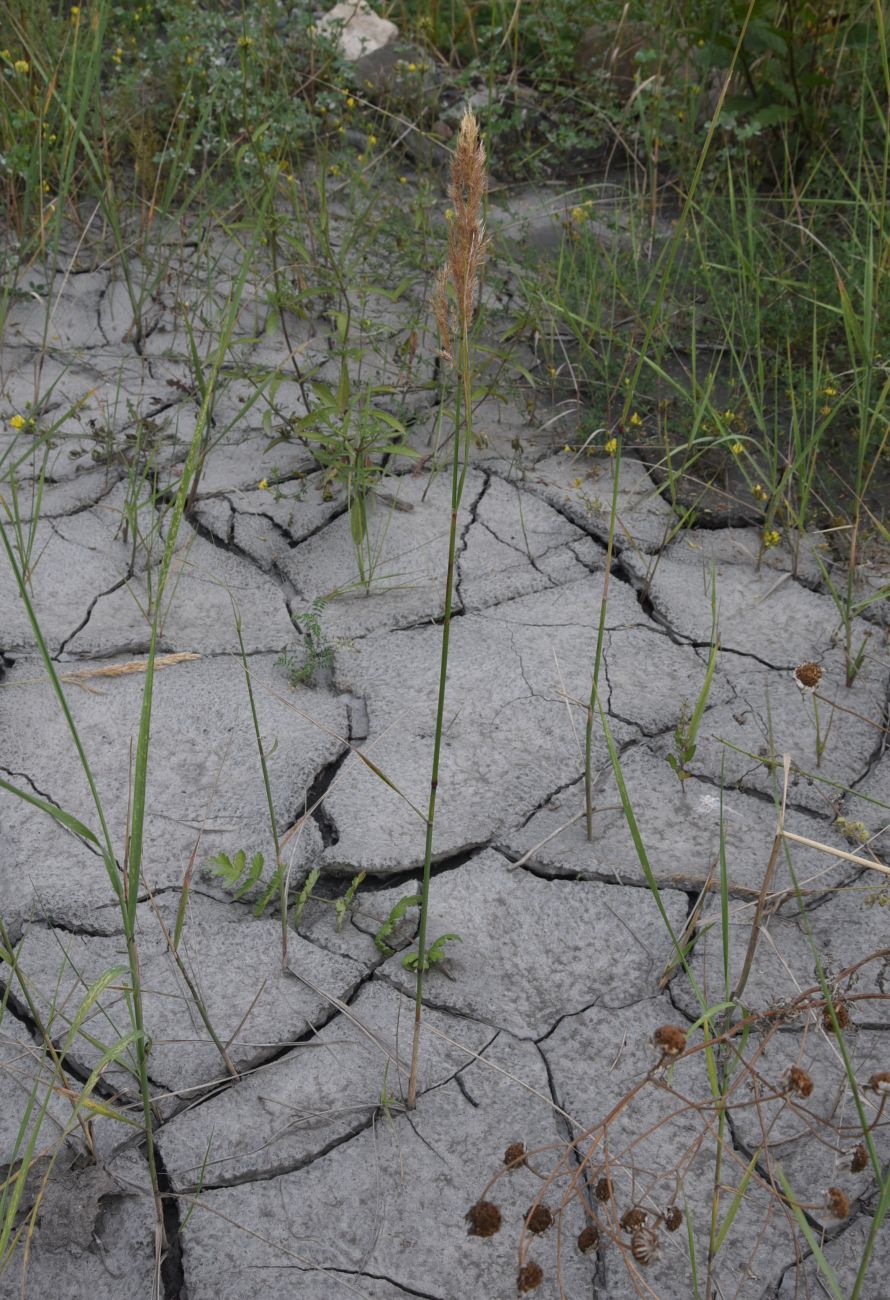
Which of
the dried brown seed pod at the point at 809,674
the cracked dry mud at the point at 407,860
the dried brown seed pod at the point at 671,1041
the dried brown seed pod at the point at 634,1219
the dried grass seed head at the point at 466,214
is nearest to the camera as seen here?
the dried grass seed head at the point at 466,214

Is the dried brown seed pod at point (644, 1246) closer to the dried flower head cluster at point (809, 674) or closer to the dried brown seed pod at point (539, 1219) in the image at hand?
the dried brown seed pod at point (539, 1219)

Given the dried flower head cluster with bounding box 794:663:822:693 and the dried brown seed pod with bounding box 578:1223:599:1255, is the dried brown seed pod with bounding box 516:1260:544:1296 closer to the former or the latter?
the dried brown seed pod with bounding box 578:1223:599:1255

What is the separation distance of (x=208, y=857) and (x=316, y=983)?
0.30 metres

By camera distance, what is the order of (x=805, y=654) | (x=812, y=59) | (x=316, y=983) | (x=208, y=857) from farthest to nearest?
(x=812, y=59)
(x=805, y=654)
(x=208, y=857)
(x=316, y=983)

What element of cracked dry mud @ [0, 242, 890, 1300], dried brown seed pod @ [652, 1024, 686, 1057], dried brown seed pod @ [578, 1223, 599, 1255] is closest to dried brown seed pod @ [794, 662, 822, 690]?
cracked dry mud @ [0, 242, 890, 1300]

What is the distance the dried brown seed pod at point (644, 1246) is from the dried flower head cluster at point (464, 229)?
3.14 feet

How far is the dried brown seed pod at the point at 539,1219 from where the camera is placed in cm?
132

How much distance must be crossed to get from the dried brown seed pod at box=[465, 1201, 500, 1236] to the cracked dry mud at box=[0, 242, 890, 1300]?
11cm

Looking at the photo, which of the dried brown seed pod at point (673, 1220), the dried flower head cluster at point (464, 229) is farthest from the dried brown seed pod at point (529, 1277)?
the dried flower head cluster at point (464, 229)

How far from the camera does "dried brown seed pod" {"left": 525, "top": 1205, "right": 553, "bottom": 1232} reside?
1319mm

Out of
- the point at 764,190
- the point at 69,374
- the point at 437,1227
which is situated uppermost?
the point at 764,190

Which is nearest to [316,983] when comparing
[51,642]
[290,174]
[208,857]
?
[208,857]

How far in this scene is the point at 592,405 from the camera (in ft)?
9.23

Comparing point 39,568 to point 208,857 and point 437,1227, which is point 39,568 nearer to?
point 208,857
